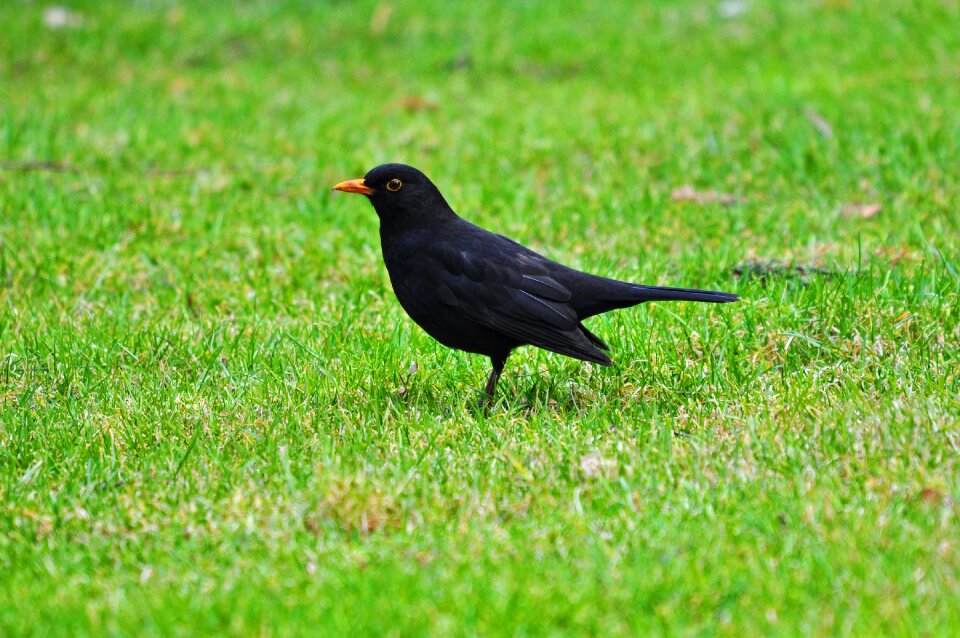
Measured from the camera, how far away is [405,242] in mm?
4926

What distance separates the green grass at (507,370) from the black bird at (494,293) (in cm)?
27

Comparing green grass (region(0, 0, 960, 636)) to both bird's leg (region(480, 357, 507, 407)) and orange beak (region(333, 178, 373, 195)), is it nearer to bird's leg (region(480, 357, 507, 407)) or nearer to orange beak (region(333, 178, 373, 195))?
bird's leg (region(480, 357, 507, 407))

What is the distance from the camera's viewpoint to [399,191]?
16.4 feet

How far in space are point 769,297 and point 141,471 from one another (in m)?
2.86

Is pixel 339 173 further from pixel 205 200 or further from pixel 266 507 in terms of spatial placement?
pixel 266 507

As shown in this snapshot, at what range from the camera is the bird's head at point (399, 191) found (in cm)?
500

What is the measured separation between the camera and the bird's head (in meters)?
5.00

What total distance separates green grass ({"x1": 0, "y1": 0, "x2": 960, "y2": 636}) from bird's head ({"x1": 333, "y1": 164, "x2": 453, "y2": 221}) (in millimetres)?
638

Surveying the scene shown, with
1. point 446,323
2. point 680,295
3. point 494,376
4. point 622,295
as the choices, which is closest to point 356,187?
point 446,323

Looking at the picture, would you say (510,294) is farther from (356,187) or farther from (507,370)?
(356,187)

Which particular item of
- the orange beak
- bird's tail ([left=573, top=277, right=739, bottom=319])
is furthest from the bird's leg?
the orange beak

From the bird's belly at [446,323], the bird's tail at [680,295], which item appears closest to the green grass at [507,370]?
the bird's belly at [446,323]

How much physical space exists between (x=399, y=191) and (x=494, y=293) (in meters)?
0.69

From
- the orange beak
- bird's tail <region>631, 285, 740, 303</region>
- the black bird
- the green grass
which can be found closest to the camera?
the green grass
